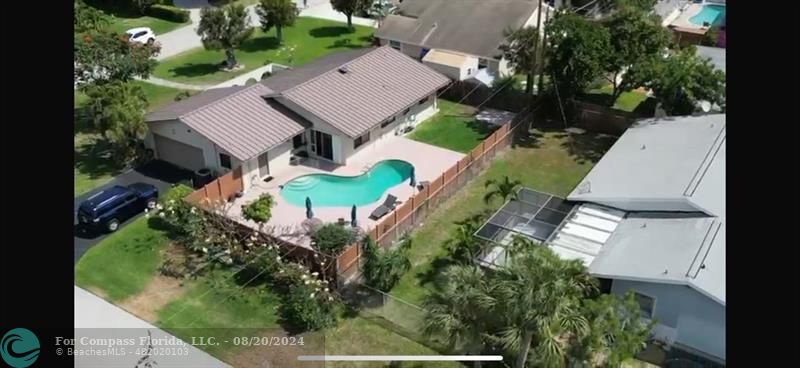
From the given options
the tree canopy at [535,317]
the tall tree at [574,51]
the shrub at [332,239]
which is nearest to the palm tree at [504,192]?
the shrub at [332,239]

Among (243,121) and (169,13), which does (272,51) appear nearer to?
(169,13)

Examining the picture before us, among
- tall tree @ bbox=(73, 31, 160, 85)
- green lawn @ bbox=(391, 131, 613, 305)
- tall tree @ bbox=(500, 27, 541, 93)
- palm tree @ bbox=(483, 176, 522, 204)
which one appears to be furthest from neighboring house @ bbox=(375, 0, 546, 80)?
tall tree @ bbox=(73, 31, 160, 85)

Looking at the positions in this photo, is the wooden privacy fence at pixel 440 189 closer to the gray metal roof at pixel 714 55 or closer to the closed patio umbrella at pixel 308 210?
the closed patio umbrella at pixel 308 210

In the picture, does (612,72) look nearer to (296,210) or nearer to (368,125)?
(368,125)

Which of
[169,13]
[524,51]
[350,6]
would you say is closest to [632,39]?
[524,51]

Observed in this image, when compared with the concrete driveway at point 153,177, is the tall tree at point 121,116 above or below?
above

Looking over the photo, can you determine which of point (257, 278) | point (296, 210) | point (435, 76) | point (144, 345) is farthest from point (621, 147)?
point (144, 345)
